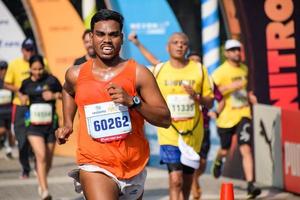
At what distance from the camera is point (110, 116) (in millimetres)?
6578

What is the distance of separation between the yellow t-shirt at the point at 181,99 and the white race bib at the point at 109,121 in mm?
3061

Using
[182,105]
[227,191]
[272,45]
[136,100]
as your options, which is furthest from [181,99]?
[272,45]

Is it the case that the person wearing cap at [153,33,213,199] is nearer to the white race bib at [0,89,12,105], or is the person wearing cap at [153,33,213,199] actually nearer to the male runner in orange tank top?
the male runner in orange tank top

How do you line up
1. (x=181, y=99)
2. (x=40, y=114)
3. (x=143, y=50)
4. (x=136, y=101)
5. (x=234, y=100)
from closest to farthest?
(x=136, y=101) < (x=181, y=99) < (x=143, y=50) < (x=40, y=114) < (x=234, y=100)

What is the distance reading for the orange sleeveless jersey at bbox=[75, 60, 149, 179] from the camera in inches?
258

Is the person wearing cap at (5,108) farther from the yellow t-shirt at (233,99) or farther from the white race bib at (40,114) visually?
the yellow t-shirt at (233,99)

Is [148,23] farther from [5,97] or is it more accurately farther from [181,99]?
[181,99]

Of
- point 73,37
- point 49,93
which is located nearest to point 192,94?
point 49,93

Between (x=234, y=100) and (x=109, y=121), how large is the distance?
19.3 feet

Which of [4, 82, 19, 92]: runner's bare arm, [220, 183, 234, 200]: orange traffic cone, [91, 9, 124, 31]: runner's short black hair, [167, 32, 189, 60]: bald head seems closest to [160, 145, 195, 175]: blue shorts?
[167, 32, 189, 60]: bald head

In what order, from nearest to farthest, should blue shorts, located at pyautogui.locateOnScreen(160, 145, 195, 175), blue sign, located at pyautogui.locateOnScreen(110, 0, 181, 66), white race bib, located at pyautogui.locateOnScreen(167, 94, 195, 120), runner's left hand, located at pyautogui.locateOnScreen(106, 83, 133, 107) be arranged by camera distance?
runner's left hand, located at pyautogui.locateOnScreen(106, 83, 133, 107) < blue shorts, located at pyautogui.locateOnScreen(160, 145, 195, 175) < white race bib, located at pyautogui.locateOnScreen(167, 94, 195, 120) < blue sign, located at pyautogui.locateOnScreen(110, 0, 181, 66)

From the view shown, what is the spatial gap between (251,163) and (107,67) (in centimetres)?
555

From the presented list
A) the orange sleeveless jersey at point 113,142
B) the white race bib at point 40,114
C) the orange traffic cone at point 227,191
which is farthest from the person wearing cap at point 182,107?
the orange sleeveless jersey at point 113,142

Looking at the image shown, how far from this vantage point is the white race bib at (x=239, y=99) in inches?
484
